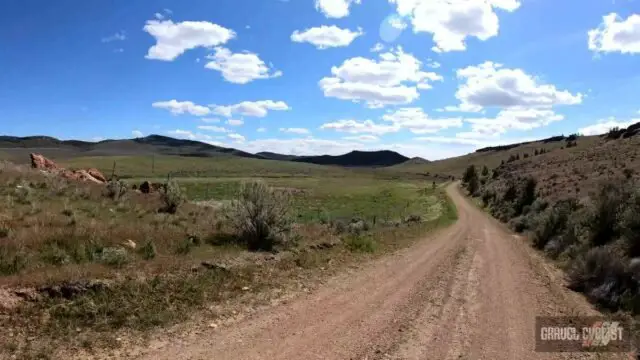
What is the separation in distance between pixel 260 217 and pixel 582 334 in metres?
10.0

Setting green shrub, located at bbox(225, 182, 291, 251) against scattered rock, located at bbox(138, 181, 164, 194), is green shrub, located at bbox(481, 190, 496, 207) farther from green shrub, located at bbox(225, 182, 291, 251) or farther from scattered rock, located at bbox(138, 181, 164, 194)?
green shrub, located at bbox(225, 182, 291, 251)

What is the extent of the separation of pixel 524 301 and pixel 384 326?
14.3 ft

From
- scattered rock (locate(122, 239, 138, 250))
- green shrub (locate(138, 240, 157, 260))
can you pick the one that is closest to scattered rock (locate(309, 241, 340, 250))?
green shrub (locate(138, 240, 157, 260))

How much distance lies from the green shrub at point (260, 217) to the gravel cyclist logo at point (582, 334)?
341 inches

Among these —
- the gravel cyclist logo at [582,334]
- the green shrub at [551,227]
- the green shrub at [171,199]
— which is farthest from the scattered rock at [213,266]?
the green shrub at [551,227]

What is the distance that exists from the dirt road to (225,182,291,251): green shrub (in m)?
3.35

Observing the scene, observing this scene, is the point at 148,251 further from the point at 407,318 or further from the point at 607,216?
the point at 607,216

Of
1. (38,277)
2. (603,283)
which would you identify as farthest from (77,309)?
(603,283)

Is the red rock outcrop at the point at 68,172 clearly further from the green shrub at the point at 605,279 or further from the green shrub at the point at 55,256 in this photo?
the green shrub at the point at 605,279

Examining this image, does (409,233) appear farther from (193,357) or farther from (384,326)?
(193,357)

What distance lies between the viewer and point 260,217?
1586 cm

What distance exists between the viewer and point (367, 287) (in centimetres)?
1200

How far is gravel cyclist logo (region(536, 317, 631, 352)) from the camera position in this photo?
8273mm

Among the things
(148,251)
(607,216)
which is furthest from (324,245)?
(607,216)
